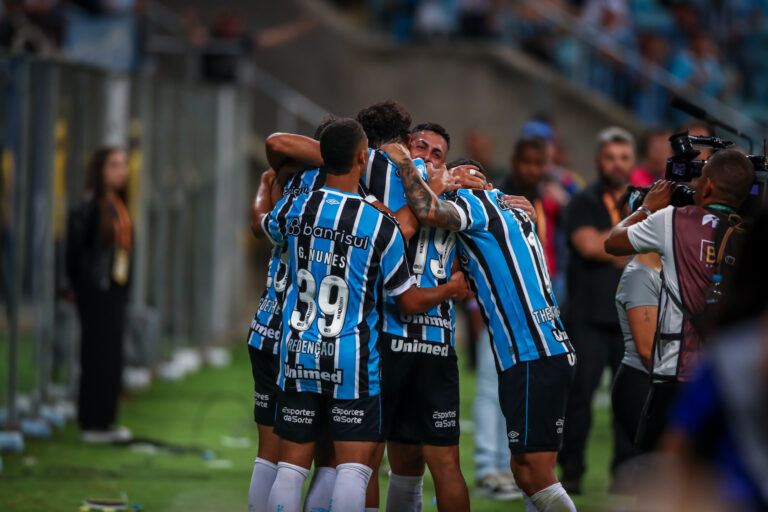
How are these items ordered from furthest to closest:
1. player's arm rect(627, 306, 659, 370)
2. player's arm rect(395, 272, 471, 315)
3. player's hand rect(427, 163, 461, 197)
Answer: player's arm rect(627, 306, 659, 370), player's hand rect(427, 163, 461, 197), player's arm rect(395, 272, 471, 315)

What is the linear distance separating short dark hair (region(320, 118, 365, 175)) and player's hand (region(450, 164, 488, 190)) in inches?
26.1

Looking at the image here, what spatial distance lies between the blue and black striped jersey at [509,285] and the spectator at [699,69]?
12120 mm

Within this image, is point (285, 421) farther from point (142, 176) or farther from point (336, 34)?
point (336, 34)

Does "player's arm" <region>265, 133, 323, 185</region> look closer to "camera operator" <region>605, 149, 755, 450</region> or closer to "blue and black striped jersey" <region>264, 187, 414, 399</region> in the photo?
"blue and black striped jersey" <region>264, 187, 414, 399</region>

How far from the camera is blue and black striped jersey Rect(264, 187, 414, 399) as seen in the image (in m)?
5.30

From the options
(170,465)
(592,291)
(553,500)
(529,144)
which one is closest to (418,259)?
(553,500)

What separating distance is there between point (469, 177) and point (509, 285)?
592mm

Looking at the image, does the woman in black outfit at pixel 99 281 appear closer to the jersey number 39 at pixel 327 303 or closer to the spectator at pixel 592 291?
the spectator at pixel 592 291

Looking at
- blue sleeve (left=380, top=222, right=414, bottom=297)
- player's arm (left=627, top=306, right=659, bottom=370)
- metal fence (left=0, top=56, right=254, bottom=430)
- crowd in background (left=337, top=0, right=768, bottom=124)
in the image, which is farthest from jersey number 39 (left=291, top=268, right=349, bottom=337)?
crowd in background (left=337, top=0, right=768, bottom=124)

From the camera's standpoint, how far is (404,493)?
5965 millimetres

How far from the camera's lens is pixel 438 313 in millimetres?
5793

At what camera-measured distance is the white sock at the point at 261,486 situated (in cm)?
578

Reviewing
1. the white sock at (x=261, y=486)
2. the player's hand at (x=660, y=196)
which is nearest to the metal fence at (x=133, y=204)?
the white sock at (x=261, y=486)

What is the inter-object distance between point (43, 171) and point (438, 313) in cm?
528
